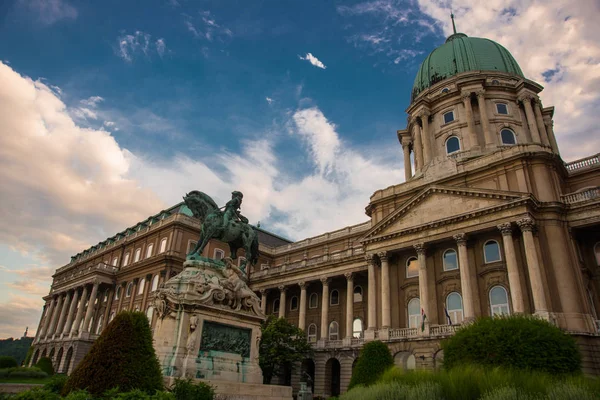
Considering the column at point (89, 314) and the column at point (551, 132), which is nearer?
the column at point (551, 132)

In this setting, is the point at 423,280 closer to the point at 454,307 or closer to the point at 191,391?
the point at 454,307

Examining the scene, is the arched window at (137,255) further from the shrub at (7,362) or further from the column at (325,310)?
the column at (325,310)

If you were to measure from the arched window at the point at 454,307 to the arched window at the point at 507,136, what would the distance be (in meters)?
21.9

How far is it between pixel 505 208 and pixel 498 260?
414cm

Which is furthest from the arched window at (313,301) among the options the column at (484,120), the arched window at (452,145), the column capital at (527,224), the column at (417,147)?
the column at (484,120)

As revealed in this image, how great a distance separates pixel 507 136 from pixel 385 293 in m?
24.5

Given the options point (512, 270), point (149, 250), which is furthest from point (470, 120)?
point (149, 250)

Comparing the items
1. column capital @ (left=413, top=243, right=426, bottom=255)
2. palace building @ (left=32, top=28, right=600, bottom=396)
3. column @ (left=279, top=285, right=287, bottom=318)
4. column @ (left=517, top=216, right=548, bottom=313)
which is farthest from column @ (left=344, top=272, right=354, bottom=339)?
column @ (left=517, top=216, right=548, bottom=313)

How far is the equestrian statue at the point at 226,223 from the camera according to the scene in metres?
16.2

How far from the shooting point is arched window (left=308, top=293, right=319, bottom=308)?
47319 mm

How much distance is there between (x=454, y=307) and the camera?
32.4 meters

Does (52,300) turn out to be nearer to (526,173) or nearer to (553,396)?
(526,173)

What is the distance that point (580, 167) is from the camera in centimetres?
3591

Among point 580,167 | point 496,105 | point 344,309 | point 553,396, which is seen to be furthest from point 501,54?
point 553,396
